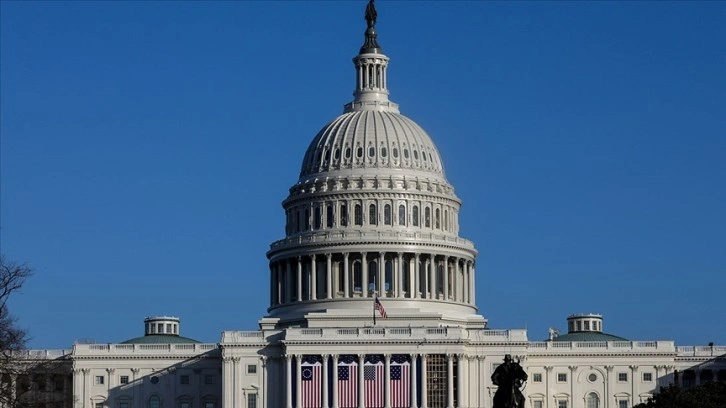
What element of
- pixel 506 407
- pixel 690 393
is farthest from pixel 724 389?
pixel 506 407

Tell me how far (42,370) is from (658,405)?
53.6 metres

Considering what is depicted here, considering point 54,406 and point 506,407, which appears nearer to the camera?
point 506,407

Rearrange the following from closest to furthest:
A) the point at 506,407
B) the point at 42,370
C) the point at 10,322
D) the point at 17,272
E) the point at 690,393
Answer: the point at 506,407 → the point at 17,272 → the point at 10,322 → the point at 690,393 → the point at 42,370

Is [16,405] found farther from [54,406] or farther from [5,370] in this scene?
[54,406]

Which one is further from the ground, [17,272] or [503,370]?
[17,272]

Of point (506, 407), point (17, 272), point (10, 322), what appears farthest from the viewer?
point (10, 322)

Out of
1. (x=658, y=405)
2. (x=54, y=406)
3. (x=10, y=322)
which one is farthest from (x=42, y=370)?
(x=658, y=405)

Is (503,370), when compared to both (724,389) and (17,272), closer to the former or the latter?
(17,272)

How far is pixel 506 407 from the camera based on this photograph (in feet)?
359

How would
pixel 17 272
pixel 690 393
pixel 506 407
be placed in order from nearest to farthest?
pixel 506 407, pixel 17 272, pixel 690 393

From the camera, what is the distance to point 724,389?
171 meters

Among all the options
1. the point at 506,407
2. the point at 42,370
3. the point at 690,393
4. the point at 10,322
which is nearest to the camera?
the point at 506,407

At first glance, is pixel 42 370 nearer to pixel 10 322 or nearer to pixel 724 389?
pixel 10 322

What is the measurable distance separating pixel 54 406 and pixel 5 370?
84.3 feet
